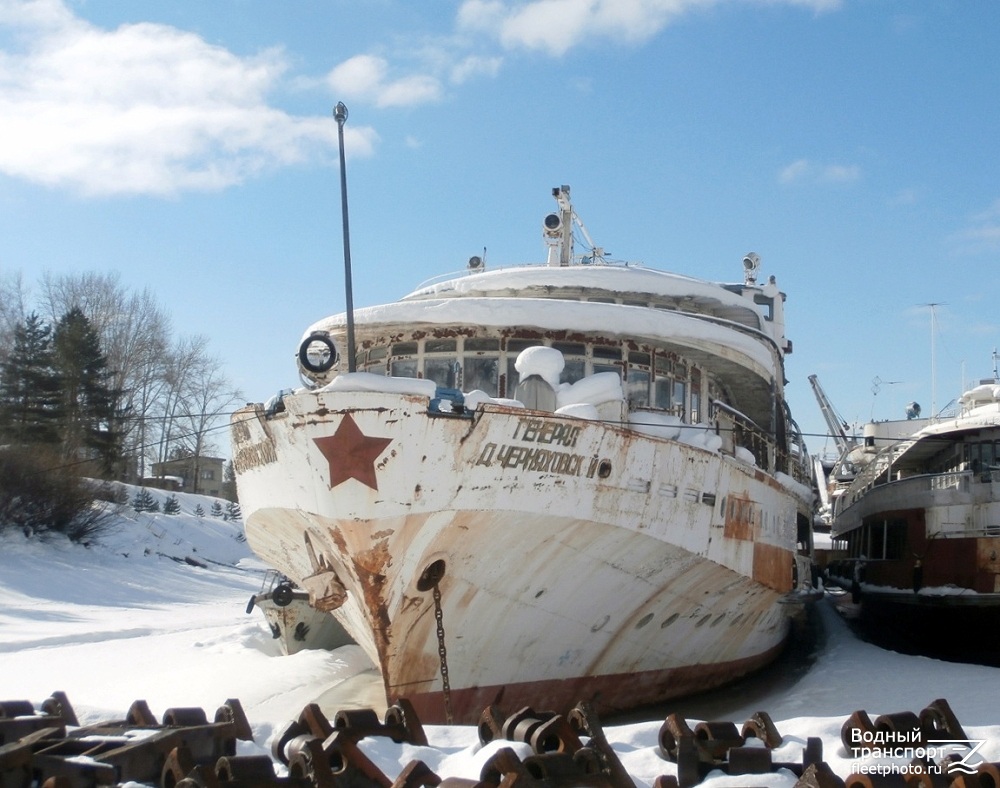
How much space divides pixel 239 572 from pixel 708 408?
2080 centimetres

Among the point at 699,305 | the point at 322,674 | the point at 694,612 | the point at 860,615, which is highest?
the point at 699,305

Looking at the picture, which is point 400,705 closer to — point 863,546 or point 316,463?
point 316,463

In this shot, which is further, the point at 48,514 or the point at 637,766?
the point at 48,514

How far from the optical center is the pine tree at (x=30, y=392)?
3634 centimetres

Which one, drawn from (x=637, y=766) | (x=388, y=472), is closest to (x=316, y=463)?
(x=388, y=472)

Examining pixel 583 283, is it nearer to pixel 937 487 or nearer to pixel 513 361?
pixel 513 361

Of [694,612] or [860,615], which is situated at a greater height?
[694,612]

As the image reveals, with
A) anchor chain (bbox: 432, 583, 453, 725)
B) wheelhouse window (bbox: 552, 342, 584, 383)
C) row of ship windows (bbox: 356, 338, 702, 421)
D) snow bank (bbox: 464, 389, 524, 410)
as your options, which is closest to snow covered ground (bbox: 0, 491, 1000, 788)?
anchor chain (bbox: 432, 583, 453, 725)

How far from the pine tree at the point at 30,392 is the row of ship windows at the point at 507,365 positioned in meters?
27.5

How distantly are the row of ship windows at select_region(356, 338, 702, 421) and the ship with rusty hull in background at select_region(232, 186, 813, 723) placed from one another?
1.0 inches

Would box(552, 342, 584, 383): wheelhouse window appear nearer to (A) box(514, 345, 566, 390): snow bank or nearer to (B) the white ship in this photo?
(A) box(514, 345, 566, 390): snow bank

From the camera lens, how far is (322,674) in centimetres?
1437

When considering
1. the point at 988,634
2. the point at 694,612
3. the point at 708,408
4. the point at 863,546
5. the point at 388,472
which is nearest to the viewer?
the point at 388,472

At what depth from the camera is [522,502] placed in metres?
9.72
